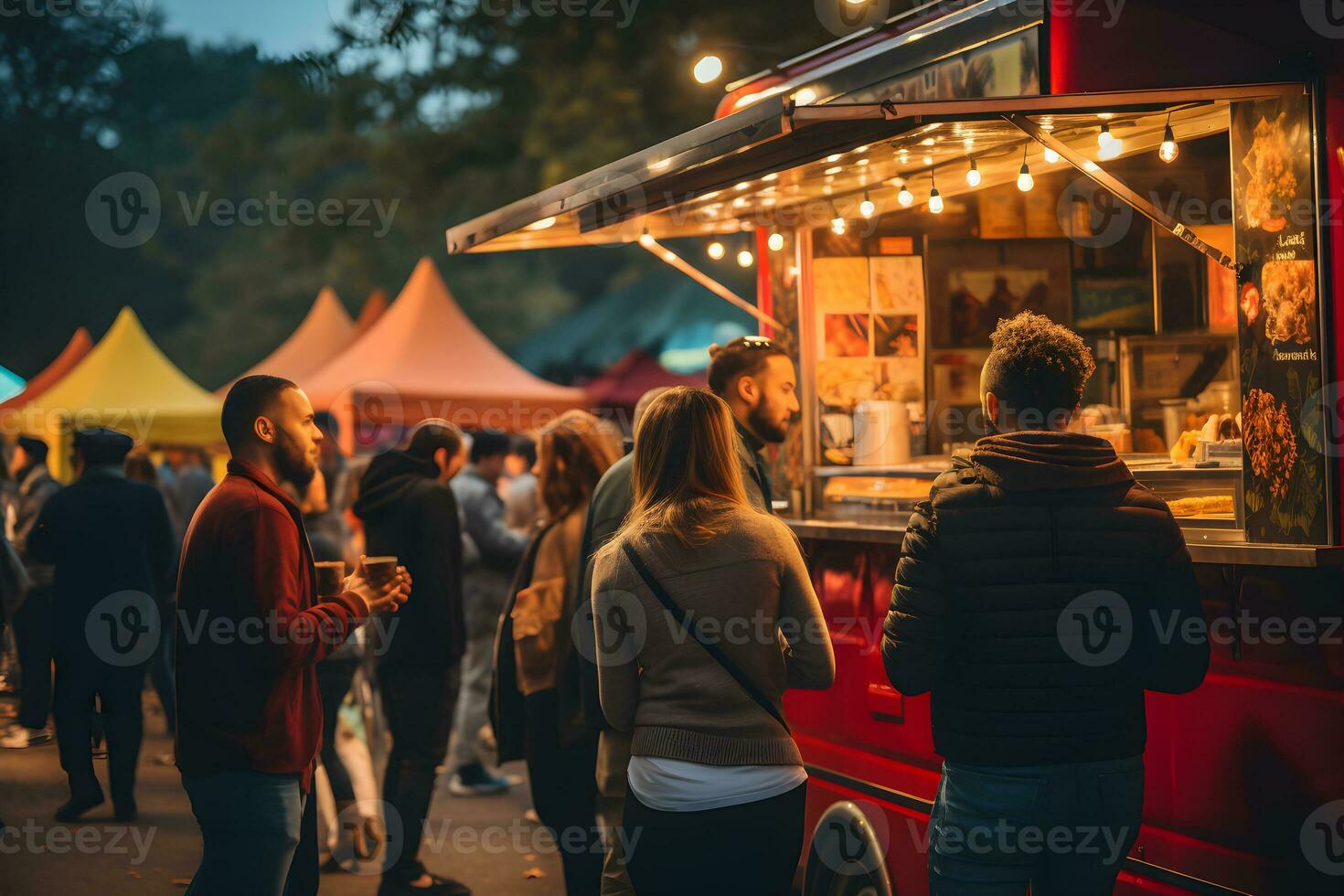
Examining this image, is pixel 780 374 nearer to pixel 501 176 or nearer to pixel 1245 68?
pixel 1245 68

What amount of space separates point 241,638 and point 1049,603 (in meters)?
2.09

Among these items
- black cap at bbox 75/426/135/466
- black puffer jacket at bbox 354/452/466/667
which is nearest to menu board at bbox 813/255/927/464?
black puffer jacket at bbox 354/452/466/667

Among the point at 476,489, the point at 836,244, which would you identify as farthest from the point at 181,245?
the point at 836,244

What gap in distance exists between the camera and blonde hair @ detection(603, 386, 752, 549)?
3.48 meters

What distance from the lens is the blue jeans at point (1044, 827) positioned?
315cm

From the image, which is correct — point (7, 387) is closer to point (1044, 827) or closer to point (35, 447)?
point (35, 447)

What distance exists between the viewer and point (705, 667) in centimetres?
341

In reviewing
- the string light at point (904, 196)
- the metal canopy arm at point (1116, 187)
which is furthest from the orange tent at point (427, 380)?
the metal canopy arm at point (1116, 187)

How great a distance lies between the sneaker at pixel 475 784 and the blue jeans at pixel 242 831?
16.0 feet

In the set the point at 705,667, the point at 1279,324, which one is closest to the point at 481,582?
the point at 705,667

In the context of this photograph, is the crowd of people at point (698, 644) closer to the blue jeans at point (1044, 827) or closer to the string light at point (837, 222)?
the blue jeans at point (1044, 827)

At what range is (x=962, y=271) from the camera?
22.2ft

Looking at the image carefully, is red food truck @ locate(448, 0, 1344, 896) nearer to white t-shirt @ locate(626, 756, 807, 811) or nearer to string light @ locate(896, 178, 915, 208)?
string light @ locate(896, 178, 915, 208)

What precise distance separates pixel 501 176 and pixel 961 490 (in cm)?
1685
